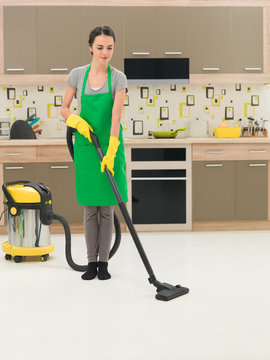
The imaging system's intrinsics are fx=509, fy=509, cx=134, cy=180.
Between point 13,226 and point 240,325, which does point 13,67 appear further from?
point 240,325

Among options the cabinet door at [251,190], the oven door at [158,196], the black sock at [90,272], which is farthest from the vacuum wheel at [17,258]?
the cabinet door at [251,190]

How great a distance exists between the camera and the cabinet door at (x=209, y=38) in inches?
185

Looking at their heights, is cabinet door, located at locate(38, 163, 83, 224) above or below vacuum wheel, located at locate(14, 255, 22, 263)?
above

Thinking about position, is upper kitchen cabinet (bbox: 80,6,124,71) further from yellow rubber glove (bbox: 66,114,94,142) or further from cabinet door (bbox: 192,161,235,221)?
yellow rubber glove (bbox: 66,114,94,142)

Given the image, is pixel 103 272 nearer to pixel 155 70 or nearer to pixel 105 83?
pixel 105 83

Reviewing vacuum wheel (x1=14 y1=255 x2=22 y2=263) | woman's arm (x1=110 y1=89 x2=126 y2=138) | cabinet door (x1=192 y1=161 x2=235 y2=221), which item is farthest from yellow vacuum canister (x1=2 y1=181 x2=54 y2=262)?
cabinet door (x1=192 y1=161 x2=235 y2=221)

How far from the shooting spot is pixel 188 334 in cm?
210

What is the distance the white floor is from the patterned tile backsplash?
1.79m

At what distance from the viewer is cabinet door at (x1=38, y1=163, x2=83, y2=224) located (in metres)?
4.38

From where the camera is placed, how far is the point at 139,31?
4676 millimetres

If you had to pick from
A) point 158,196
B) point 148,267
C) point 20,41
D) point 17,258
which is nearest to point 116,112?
point 148,267

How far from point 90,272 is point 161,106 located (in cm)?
257

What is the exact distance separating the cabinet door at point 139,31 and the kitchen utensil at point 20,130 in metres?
1.13

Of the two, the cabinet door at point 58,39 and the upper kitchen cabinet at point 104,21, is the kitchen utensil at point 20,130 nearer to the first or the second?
the cabinet door at point 58,39
